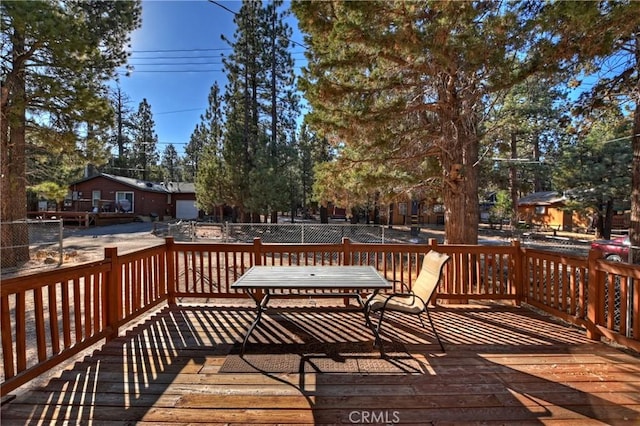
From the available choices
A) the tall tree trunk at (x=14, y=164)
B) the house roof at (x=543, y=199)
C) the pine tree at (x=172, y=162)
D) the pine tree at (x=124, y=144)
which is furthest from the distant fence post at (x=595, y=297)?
the pine tree at (x=172, y=162)

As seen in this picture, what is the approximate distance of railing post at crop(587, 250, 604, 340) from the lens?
3227 mm

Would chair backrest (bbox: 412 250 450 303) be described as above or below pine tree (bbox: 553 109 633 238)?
below

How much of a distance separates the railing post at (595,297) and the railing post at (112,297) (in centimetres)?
477

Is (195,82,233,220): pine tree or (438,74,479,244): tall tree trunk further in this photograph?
(195,82,233,220): pine tree

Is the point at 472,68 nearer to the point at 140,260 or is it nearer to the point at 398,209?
the point at 140,260

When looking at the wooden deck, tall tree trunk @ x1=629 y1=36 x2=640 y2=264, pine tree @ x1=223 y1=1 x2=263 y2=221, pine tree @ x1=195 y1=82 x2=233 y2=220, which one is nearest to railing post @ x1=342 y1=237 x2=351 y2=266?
the wooden deck

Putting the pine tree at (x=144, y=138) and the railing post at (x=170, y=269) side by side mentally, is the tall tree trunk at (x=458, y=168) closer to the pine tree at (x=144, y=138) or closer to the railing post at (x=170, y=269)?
the railing post at (x=170, y=269)

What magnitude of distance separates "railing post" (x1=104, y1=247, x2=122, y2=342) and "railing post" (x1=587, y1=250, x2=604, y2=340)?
4.77 meters

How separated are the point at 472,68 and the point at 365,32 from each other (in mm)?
1476

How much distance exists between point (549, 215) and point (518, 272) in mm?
25219

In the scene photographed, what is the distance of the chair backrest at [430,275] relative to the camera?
10.1ft

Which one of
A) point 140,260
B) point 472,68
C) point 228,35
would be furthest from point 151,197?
point 472,68

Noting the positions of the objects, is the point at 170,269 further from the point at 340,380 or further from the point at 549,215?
the point at 549,215

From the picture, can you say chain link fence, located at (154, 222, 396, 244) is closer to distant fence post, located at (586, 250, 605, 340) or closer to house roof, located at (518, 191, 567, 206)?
distant fence post, located at (586, 250, 605, 340)
